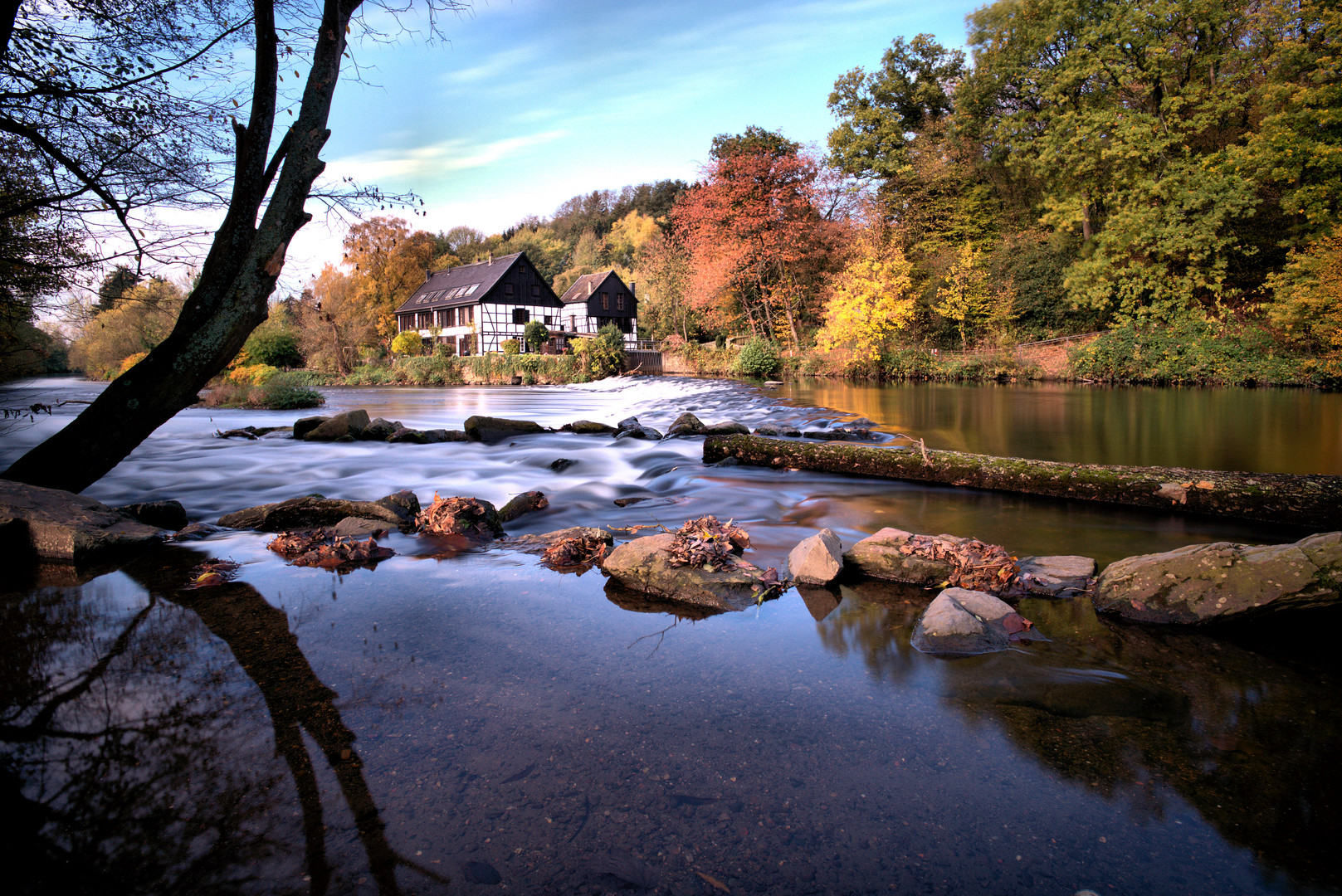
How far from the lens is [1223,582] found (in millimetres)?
3873

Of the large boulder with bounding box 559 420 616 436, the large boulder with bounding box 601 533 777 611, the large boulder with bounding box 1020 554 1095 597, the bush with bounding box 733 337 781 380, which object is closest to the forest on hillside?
the bush with bounding box 733 337 781 380

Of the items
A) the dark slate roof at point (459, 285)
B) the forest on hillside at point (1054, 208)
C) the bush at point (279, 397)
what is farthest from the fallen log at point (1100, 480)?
the dark slate roof at point (459, 285)

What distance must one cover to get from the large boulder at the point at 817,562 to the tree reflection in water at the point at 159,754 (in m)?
3.14

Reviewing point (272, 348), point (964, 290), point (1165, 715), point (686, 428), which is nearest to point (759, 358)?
point (964, 290)

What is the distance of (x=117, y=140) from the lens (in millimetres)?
6254

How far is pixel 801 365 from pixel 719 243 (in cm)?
819

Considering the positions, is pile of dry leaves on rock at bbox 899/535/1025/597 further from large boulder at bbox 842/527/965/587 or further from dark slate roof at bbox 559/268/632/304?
dark slate roof at bbox 559/268/632/304

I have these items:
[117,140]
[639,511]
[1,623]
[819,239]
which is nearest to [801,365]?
[819,239]

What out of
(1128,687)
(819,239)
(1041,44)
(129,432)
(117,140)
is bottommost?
(1128,687)

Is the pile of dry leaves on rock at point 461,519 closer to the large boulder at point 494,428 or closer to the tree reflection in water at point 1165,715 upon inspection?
the tree reflection in water at point 1165,715

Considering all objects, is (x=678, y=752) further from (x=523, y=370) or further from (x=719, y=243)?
(x=523, y=370)

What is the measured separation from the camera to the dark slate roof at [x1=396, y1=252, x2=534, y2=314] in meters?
52.4

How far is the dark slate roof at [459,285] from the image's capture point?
2064 inches

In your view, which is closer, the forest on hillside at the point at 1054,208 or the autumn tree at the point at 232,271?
the autumn tree at the point at 232,271
